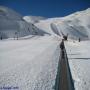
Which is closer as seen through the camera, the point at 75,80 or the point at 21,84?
the point at 21,84

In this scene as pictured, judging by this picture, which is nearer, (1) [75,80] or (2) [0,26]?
(1) [75,80]

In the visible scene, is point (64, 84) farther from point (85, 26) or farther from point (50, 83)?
point (85, 26)

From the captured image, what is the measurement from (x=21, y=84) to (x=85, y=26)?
17550cm

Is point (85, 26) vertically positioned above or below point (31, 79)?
above

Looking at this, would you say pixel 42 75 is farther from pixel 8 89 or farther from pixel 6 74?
pixel 8 89

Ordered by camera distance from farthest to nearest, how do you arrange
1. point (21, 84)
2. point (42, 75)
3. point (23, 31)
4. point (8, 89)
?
point (23, 31) < point (42, 75) < point (21, 84) < point (8, 89)

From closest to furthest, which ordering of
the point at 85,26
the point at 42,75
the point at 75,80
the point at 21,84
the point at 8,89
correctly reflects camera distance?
the point at 8,89, the point at 21,84, the point at 75,80, the point at 42,75, the point at 85,26

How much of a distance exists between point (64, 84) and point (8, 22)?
117m

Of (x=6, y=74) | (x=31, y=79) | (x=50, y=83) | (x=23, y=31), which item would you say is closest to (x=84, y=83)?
(x=50, y=83)

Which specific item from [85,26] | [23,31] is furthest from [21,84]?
[85,26]

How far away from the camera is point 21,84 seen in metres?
7.04

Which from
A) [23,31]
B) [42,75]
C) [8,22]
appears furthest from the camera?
[8,22]

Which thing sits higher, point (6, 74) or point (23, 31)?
point (23, 31)

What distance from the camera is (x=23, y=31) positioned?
357ft
